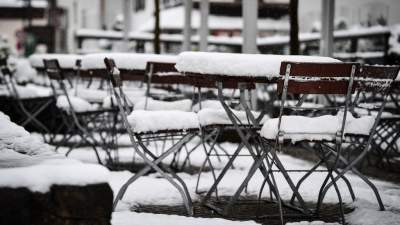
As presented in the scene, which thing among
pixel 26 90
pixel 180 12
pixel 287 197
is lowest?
pixel 287 197

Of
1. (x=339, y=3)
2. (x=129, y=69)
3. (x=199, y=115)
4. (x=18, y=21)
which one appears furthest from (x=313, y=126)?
(x=18, y=21)

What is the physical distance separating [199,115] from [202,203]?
0.59m

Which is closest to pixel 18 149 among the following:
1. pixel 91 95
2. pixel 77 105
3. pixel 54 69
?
pixel 77 105

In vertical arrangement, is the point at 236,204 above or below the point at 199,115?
below

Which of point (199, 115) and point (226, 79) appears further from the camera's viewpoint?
point (199, 115)

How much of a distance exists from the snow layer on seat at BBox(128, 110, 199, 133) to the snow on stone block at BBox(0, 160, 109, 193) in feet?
4.95

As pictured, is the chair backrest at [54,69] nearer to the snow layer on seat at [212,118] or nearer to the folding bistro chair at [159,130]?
the snow layer on seat at [212,118]

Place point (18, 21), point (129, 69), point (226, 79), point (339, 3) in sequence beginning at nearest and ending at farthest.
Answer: point (226, 79)
point (129, 69)
point (339, 3)
point (18, 21)

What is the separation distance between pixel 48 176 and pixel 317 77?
6.07ft

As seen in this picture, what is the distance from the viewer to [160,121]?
12.2 feet

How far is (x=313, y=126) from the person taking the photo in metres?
3.52

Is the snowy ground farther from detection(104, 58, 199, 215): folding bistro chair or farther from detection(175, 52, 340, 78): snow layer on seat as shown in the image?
detection(175, 52, 340, 78): snow layer on seat

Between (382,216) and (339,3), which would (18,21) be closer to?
(339,3)

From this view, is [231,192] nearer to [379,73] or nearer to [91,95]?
[379,73]
